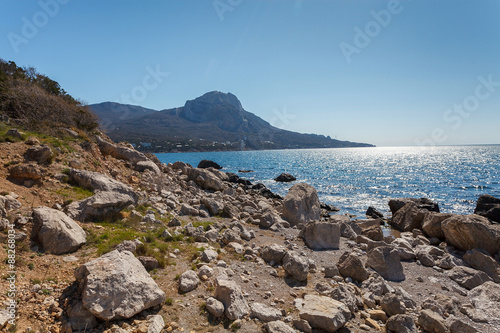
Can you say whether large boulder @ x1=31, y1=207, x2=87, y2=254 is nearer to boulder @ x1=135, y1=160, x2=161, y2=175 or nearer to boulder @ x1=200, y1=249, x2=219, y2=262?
boulder @ x1=200, y1=249, x2=219, y2=262

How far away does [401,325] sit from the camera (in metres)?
6.46

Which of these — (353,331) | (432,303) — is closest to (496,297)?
(432,303)

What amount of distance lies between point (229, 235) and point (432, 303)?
7.71 metres

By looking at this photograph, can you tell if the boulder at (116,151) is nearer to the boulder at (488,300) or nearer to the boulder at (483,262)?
the boulder at (488,300)

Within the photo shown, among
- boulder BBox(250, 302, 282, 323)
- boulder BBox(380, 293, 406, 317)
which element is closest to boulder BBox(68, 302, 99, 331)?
boulder BBox(250, 302, 282, 323)

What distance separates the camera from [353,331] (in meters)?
6.38

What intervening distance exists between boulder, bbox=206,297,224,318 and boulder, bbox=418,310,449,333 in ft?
17.9

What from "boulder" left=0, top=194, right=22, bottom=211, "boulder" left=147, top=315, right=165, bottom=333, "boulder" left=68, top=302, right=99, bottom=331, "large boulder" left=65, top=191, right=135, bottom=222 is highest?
"boulder" left=0, top=194, right=22, bottom=211

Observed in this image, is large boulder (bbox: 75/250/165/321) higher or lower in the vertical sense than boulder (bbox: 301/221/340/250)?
higher

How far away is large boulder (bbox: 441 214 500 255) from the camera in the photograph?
1372cm

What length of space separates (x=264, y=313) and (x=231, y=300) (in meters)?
0.89

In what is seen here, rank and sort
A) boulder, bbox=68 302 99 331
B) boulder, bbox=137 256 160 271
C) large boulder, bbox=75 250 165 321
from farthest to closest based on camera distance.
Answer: boulder, bbox=137 256 160 271
large boulder, bbox=75 250 165 321
boulder, bbox=68 302 99 331

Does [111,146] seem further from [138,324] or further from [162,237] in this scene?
[138,324]

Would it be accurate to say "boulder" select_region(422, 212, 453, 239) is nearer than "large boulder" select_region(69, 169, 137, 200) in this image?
No
